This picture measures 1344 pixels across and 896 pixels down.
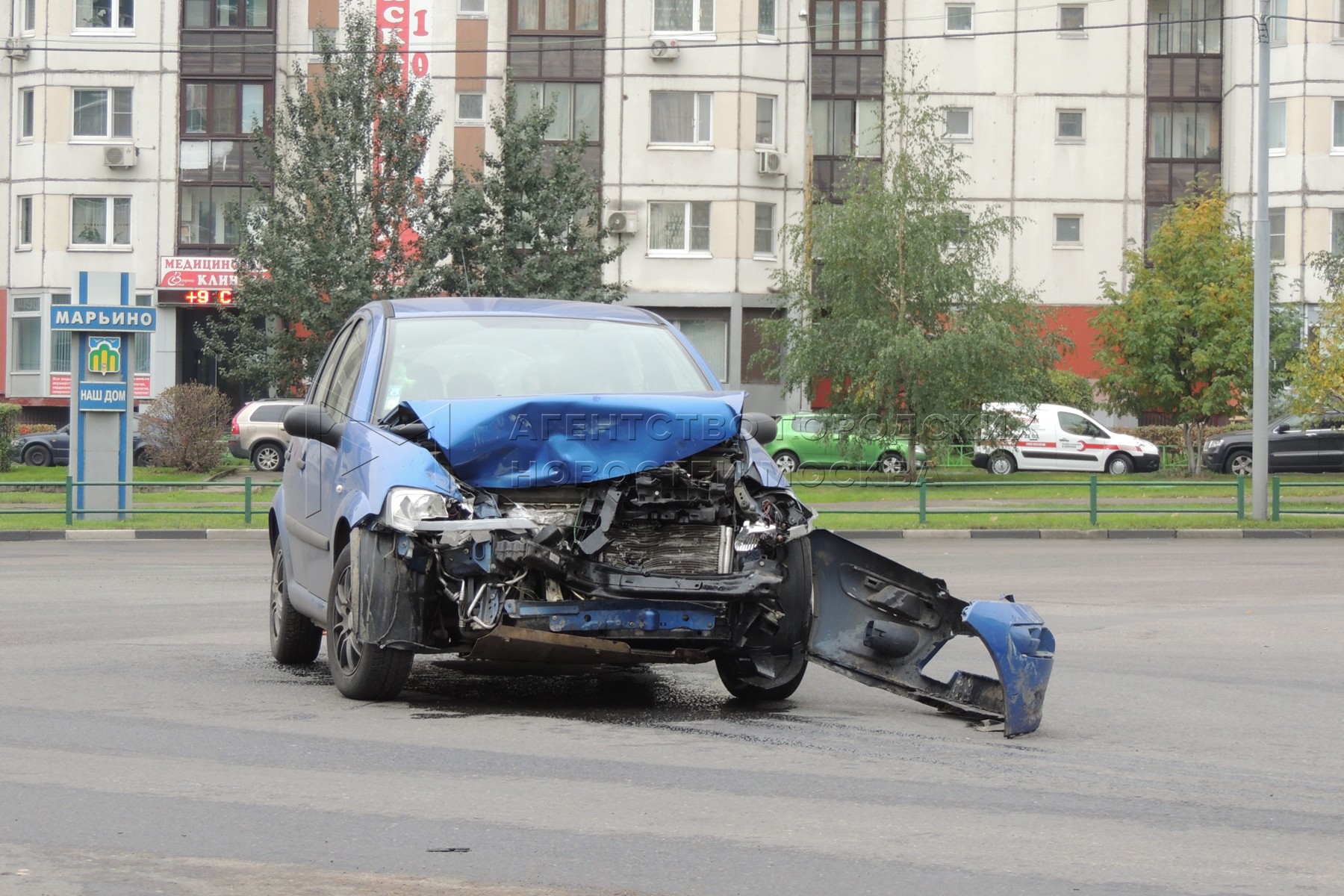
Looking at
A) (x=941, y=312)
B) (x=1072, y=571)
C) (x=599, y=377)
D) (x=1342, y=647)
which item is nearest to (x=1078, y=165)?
(x=941, y=312)

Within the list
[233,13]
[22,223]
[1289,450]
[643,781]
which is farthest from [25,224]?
[643,781]

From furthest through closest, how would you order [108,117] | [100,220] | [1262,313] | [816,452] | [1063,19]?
1. [1063,19]
2. [100,220]
3. [108,117]
4. [816,452]
5. [1262,313]

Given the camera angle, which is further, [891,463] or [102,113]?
[102,113]

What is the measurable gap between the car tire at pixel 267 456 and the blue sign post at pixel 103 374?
49.9ft

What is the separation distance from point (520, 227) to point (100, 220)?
20788mm

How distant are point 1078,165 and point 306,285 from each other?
25925 millimetres

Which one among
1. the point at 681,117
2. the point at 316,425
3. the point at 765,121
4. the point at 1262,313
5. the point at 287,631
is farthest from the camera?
the point at 765,121

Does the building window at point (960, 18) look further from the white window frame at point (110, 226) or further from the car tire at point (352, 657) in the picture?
the car tire at point (352, 657)

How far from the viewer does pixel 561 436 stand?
7.89 metres

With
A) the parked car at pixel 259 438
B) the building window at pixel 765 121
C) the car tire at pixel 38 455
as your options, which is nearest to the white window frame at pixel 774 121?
the building window at pixel 765 121

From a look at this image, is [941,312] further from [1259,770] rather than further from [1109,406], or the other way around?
[1259,770]

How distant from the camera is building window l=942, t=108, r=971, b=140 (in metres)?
52.2

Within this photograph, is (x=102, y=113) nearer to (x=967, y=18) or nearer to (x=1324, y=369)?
(x=967, y=18)

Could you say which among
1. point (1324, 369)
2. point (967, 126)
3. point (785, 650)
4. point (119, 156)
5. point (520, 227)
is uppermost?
point (967, 126)
